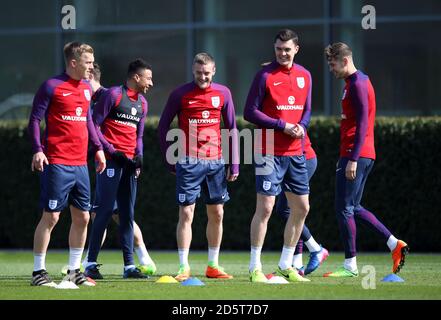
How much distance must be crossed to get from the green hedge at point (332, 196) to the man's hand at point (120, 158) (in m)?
4.82

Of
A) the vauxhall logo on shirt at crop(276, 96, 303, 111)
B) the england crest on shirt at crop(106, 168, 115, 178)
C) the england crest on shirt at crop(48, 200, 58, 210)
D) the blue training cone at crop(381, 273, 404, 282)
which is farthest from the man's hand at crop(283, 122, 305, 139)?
the england crest on shirt at crop(48, 200, 58, 210)

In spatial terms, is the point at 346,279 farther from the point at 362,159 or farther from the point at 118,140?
the point at 118,140

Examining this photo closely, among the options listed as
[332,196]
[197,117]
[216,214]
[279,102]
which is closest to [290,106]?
[279,102]

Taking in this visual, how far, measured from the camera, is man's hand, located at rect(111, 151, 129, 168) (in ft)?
37.0

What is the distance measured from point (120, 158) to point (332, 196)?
5.16 metres

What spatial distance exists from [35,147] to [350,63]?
334 centimetres

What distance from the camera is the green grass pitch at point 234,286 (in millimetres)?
9000

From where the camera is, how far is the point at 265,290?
944 centimetres

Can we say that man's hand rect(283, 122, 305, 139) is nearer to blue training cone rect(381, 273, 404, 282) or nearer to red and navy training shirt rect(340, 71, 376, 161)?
red and navy training shirt rect(340, 71, 376, 161)

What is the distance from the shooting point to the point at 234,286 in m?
9.97

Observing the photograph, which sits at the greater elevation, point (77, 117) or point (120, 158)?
point (77, 117)

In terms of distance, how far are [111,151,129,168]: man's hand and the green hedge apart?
15.8 ft

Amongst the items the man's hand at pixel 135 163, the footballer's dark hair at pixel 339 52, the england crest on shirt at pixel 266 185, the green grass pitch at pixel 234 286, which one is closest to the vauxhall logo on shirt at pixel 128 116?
the man's hand at pixel 135 163

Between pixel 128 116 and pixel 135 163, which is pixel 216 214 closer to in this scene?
pixel 135 163
